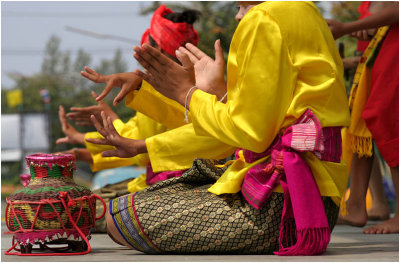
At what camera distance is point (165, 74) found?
275 centimetres

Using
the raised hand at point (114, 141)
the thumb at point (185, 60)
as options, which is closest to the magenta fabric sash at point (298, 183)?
the thumb at point (185, 60)

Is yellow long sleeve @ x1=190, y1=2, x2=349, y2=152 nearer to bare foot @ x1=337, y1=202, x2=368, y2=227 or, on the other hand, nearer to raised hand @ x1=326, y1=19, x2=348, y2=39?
raised hand @ x1=326, y1=19, x2=348, y2=39

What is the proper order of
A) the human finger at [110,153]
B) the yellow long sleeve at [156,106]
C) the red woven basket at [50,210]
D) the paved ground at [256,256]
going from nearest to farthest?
the paved ground at [256,256] < the red woven basket at [50,210] < the human finger at [110,153] < the yellow long sleeve at [156,106]

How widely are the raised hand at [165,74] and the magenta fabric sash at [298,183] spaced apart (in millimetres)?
449

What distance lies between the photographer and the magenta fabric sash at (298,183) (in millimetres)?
2406

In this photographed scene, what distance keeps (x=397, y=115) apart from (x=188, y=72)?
1.63m

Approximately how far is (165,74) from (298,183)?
28.7 inches

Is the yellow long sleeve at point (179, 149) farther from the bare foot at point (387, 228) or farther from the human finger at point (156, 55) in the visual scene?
the bare foot at point (387, 228)

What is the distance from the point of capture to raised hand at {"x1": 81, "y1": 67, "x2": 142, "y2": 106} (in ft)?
10.6

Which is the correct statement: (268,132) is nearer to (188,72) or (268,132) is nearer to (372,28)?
(188,72)

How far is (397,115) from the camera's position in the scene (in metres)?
3.87

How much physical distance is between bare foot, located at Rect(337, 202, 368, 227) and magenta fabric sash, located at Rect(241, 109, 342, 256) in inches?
73.6

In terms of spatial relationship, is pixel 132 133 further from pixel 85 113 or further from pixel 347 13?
pixel 347 13

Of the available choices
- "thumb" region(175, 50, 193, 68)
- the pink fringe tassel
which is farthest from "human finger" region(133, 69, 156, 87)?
the pink fringe tassel
